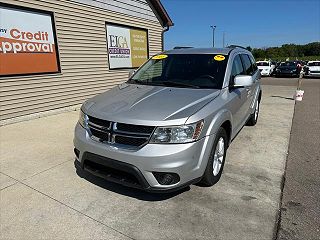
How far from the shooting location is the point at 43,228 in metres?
2.60

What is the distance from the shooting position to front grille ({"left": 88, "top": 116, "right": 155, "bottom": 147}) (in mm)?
2662

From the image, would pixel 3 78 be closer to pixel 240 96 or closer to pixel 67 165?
pixel 67 165

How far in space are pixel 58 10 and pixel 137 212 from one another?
656 centimetres

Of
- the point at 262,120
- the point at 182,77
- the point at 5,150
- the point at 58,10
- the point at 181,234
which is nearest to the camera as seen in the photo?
the point at 181,234

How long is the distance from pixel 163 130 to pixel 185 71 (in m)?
1.61

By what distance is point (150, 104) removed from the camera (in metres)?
3.01

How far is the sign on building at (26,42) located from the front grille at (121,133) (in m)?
4.62

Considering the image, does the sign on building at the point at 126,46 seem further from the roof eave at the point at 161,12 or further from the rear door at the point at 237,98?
the rear door at the point at 237,98

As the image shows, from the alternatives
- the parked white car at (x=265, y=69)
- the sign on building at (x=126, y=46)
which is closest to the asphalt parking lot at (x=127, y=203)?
the sign on building at (x=126, y=46)

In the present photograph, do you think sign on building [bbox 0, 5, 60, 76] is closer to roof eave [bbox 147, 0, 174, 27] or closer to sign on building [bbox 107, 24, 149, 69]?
sign on building [bbox 107, 24, 149, 69]

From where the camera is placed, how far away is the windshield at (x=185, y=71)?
3.69 m

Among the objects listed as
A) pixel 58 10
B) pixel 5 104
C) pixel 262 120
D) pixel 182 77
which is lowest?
pixel 262 120

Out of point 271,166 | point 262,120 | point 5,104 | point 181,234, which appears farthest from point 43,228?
point 262,120

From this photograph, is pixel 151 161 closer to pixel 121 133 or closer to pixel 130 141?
pixel 130 141
